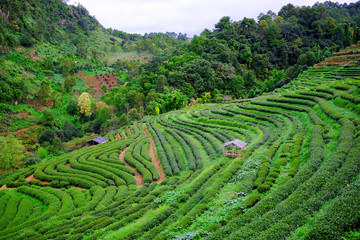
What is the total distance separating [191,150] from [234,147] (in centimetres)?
598

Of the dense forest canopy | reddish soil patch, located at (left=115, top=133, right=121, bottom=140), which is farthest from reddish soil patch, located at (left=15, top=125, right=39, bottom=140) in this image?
reddish soil patch, located at (left=115, top=133, right=121, bottom=140)

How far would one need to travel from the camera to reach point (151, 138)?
36.1 meters

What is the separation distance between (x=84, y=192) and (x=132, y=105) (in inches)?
1788

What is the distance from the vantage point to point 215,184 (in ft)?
51.9

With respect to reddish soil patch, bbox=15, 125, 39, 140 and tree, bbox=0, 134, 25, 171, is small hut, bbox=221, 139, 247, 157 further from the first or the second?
reddish soil patch, bbox=15, 125, 39, 140

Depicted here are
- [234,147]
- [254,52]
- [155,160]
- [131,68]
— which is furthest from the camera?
[131,68]

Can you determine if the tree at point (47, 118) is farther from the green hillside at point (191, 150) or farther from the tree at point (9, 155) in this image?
the tree at point (9, 155)

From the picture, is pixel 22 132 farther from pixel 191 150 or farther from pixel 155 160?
pixel 191 150

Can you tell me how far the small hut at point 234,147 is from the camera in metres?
21.2

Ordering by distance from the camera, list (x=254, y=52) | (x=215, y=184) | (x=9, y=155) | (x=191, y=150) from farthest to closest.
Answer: (x=254, y=52)
(x=9, y=155)
(x=191, y=150)
(x=215, y=184)

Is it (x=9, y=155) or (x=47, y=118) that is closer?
(x=9, y=155)

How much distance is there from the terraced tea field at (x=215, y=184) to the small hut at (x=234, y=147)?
0.80 m

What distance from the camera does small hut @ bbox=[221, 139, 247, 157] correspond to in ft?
69.4

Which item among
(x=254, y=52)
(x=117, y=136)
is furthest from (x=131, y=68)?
(x=117, y=136)
